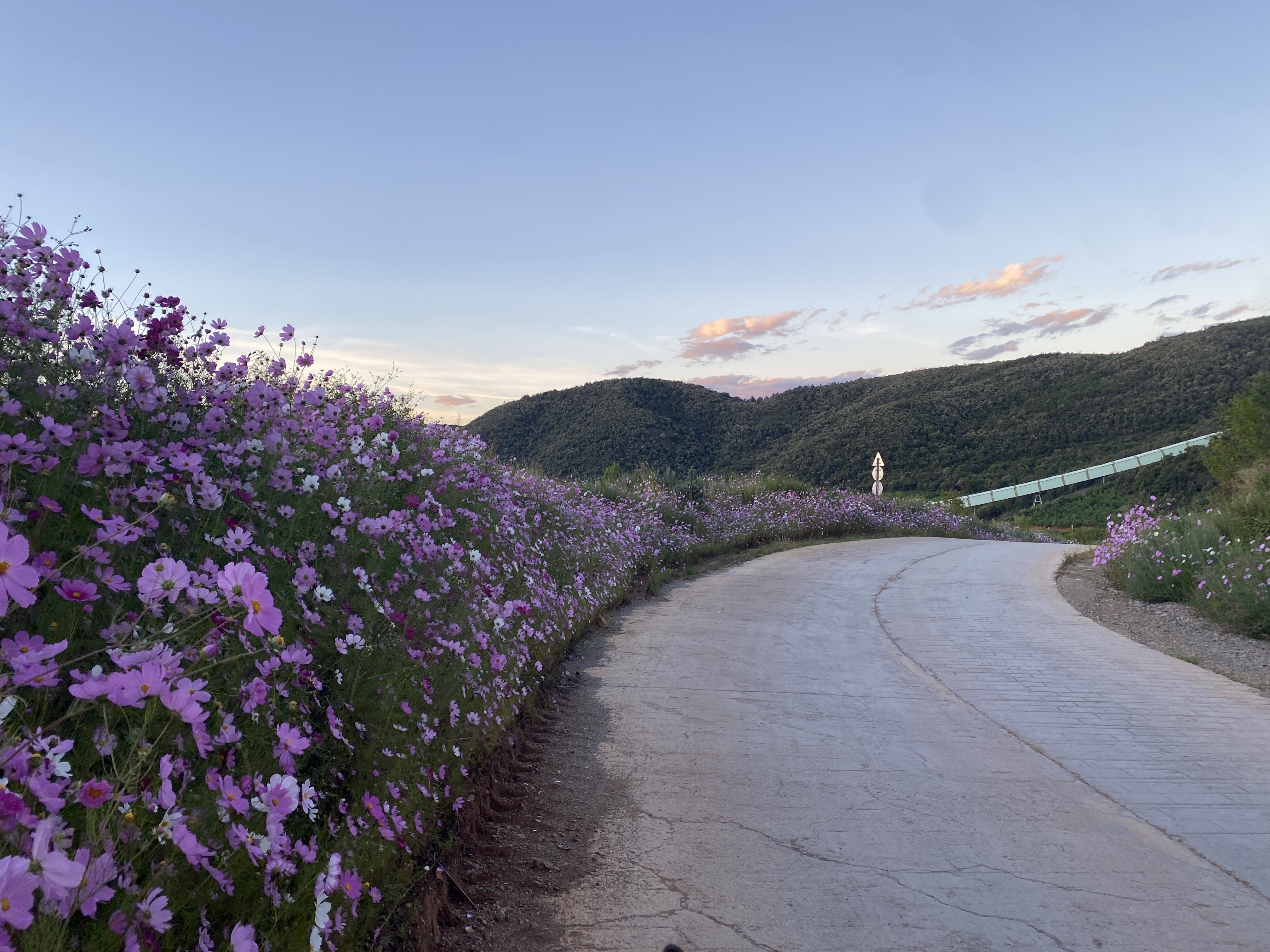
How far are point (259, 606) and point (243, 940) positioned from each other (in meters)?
0.76

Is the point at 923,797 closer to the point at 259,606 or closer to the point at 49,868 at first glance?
the point at 259,606

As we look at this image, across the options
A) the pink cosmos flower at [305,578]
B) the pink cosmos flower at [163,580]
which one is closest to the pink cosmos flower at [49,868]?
the pink cosmos flower at [163,580]

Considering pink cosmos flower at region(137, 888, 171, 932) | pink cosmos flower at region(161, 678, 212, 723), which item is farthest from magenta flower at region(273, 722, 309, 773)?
pink cosmos flower at region(137, 888, 171, 932)

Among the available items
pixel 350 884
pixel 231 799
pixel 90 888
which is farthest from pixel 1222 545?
pixel 90 888

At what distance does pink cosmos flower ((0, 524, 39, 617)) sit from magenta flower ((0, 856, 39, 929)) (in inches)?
17.9

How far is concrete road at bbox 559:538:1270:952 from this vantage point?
3.08 metres

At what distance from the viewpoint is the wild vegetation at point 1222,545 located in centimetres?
899

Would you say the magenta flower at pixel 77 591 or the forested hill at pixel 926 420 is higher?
the forested hill at pixel 926 420

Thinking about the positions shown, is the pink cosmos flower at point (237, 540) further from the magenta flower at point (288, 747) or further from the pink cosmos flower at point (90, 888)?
the pink cosmos flower at point (90, 888)

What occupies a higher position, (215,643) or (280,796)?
(215,643)

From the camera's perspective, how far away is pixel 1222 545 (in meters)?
10.7

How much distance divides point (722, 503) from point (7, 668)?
1812 cm

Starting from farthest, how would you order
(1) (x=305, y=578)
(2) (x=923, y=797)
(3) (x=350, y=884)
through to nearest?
1. (2) (x=923, y=797)
2. (1) (x=305, y=578)
3. (3) (x=350, y=884)

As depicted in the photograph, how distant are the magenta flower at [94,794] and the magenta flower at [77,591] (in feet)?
1.93
